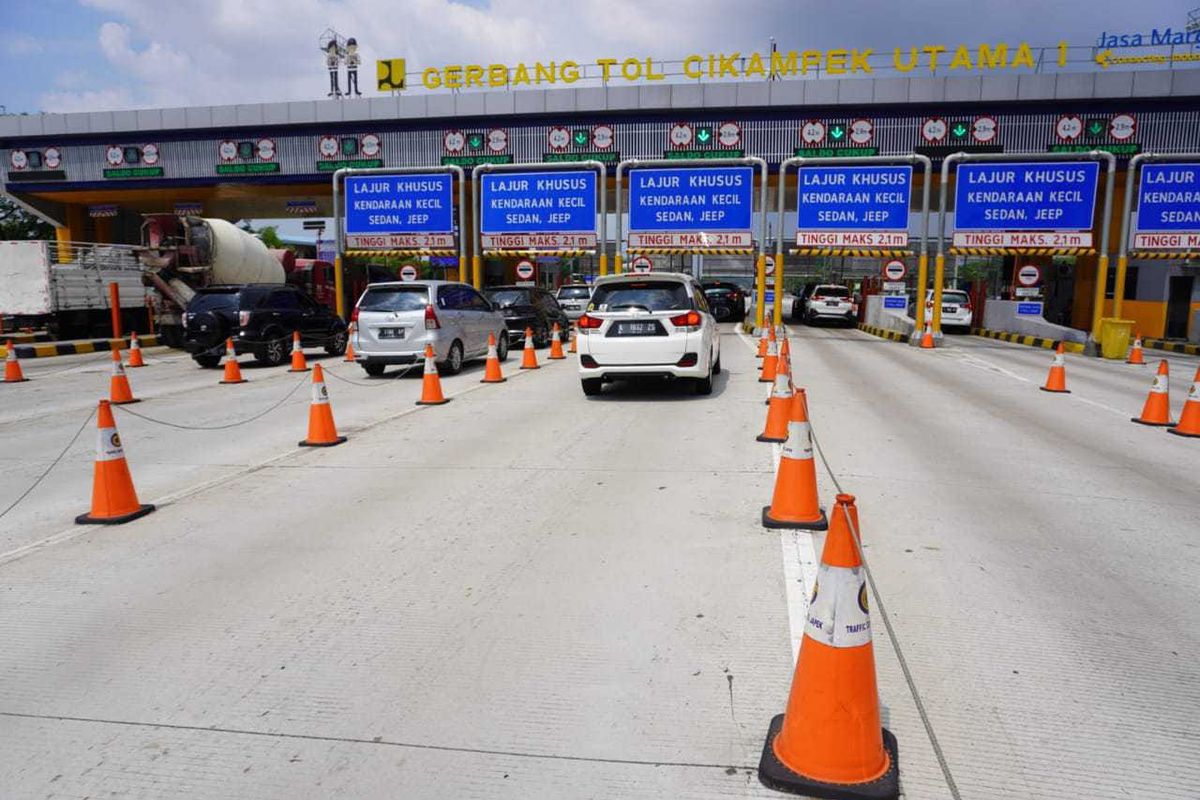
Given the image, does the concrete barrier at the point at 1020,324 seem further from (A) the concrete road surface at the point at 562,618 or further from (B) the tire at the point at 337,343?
(B) the tire at the point at 337,343

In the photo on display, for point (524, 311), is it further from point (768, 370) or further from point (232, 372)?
point (768, 370)

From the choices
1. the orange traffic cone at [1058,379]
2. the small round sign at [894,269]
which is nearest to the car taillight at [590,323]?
the orange traffic cone at [1058,379]

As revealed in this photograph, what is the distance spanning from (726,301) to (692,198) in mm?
10906

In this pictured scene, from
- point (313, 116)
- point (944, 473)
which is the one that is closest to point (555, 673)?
point (944, 473)

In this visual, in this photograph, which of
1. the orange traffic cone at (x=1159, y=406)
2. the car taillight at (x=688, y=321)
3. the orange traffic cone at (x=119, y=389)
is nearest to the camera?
the orange traffic cone at (x=1159, y=406)

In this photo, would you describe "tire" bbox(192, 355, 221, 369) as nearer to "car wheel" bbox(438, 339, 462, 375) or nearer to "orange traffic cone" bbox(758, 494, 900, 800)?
"car wheel" bbox(438, 339, 462, 375)

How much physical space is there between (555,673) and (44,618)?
2.81 m

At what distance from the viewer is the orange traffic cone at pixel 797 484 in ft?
17.7

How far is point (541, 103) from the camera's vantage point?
31.2m

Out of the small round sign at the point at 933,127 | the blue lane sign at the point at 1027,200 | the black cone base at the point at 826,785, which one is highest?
the small round sign at the point at 933,127

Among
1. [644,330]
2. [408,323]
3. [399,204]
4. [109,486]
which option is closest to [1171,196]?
[644,330]

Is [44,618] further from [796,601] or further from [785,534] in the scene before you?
[785,534]

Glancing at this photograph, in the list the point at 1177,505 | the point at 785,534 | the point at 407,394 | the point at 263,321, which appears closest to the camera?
the point at 785,534

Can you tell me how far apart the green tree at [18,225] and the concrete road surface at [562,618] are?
63254 millimetres
